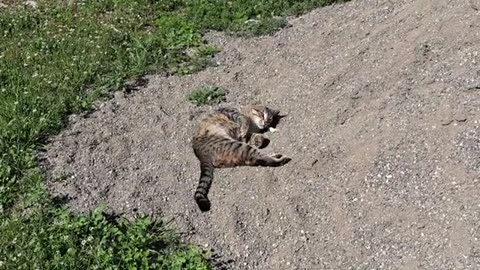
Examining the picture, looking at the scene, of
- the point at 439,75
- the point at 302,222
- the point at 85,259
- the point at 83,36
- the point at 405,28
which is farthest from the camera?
the point at 83,36

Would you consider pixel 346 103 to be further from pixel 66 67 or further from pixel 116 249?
pixel 66 67

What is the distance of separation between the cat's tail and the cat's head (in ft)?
2.76

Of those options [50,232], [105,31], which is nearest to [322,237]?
[50,232]

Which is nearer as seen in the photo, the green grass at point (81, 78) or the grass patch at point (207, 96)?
the green grass at point (81, 78)

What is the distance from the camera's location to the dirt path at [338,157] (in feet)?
23.5

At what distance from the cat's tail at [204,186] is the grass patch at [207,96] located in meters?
1.59

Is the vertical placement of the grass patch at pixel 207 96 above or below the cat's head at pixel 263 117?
below

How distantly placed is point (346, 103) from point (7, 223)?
3678 millimetres

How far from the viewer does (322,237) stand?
732 centimetres

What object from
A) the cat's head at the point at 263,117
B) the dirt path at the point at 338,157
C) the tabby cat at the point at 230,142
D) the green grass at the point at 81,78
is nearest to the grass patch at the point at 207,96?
the dirt path at the point at 338,157

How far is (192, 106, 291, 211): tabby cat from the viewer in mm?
8188

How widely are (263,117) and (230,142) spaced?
52 centimetres

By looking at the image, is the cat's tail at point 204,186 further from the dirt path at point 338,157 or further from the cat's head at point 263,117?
the cat's head at point 263,117

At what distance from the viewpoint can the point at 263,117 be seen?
8.79 m
